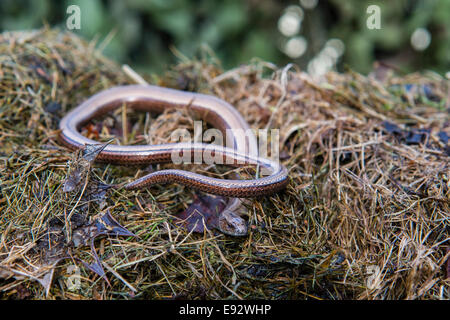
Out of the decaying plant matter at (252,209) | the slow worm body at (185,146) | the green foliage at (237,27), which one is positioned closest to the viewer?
the decaying plant matter at (252,209)

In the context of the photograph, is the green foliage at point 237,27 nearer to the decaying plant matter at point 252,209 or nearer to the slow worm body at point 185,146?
the decaying plant matter at point 252,209

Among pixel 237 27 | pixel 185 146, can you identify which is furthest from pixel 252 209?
pixel 237 27

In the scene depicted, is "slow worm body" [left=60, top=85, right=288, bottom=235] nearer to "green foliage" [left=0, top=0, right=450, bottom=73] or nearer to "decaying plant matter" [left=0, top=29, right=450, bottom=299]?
"decaying plant matter" [left=0, top=29, right=450, bottom=299]

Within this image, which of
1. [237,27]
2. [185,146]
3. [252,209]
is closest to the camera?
[252,209]

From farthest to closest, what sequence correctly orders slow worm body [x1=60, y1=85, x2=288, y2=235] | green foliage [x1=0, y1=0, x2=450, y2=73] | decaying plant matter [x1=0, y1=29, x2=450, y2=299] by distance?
green foliage [x1=0, y1=0, x2=450, y2=73] → slow worm body [x1=60, y1=85, x2=288, y2=235] → decaying plant matter [x1=0, y1=29, x2=450, y2=299]

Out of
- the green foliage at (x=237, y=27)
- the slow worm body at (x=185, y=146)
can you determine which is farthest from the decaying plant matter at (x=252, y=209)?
the green foliage at (x=237, y=27)

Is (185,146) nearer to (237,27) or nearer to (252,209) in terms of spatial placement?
(252,209)

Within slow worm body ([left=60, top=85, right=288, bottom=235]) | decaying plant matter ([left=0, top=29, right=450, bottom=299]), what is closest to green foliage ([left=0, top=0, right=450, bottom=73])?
decaying plant matter ([left=0, top=29, right=450, bottom=299])

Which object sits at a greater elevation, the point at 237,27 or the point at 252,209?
the point at 237,27
